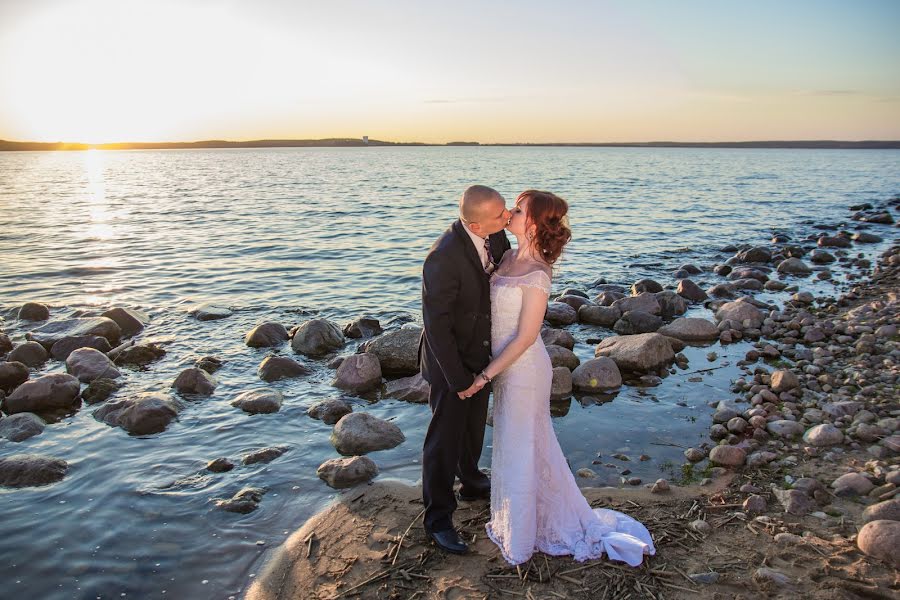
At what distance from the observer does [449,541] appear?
4.91 metres

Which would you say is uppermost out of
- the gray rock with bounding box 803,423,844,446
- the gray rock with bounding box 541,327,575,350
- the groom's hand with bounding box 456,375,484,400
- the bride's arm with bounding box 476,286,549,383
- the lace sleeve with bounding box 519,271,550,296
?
the lace sleeve with bounding box 519,271,550,296

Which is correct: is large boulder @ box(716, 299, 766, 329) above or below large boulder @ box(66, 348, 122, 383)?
above

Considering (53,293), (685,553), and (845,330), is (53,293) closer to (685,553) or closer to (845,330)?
(685,553)

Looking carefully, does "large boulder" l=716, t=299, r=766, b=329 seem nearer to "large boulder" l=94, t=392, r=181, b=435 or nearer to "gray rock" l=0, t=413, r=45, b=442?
"large boulder" l=94, t=392, r=181, b=435

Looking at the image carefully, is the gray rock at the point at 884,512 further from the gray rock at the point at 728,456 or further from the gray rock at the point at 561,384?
the gray rock at the point at 561,384

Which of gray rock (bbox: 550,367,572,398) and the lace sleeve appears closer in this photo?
the lace sleeve

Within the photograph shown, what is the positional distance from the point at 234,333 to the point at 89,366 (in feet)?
9.09

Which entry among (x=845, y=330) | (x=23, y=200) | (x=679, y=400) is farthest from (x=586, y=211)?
(x=23, y=200)

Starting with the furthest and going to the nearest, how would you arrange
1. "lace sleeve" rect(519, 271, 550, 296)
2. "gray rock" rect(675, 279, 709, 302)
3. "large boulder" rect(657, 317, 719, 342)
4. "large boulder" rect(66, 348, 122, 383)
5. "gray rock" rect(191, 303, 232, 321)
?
"gray rock" rect(675, 279, 709, 302) < "gray rock" rect(191, 303, 232, 321) < "large boulder" rect(657, 317, 719, 342) < "large boulder" rect(66, 348, 122, 383) < "lace sleeve" rect(519, 271, 550, 296)

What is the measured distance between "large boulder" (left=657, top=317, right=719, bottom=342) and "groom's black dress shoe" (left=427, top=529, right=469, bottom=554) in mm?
6956

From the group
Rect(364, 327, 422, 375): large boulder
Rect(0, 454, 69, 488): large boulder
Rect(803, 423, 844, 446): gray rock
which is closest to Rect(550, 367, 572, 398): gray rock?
Rect(364, 327, 422, 375): large boulder

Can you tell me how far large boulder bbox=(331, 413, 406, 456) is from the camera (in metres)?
7.09

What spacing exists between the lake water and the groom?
4.93 feet

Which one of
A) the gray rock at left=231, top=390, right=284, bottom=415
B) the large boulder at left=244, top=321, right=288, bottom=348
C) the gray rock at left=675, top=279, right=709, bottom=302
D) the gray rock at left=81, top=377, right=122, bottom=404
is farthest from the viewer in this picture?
the gray rock at left=675, top=279, right=709, bottom=302
